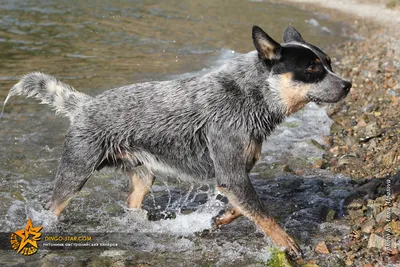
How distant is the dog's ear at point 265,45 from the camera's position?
6301mm

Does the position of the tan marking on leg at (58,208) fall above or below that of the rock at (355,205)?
below

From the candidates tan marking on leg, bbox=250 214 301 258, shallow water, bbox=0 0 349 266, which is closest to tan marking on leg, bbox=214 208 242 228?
shallow water, bbox=0 0 349 266

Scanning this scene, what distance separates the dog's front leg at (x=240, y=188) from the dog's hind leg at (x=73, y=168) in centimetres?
150

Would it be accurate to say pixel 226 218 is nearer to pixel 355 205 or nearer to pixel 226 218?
pixel 226 218

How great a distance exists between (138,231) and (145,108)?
62.3 inches

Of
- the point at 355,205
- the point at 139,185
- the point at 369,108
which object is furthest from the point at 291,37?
the point at 369,108

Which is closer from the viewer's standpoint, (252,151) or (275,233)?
(275,233)

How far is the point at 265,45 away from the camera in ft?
21.1

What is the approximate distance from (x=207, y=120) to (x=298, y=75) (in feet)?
3.88

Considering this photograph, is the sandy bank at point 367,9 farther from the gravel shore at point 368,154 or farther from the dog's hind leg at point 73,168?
the dog's hind leg at point 73,168

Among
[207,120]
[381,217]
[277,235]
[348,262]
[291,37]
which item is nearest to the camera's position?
[348,262]

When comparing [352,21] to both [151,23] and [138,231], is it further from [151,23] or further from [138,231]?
[138,231]

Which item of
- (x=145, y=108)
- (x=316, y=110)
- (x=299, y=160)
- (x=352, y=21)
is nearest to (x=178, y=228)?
(x=145, y=108)

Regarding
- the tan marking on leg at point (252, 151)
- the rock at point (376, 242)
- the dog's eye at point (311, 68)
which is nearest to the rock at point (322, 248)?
the rock at point (376, 242)
